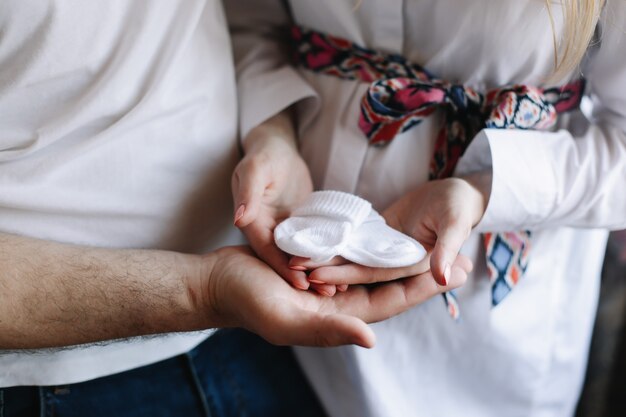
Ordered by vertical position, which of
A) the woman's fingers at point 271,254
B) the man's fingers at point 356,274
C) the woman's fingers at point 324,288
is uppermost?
the woman's fingers at point 271,254

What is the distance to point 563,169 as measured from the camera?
76cm

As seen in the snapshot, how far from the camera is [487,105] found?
79 centimetres

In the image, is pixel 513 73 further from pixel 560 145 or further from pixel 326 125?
pixel 326 125

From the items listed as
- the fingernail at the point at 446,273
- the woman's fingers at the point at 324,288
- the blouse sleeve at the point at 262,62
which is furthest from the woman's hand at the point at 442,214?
the blouse sleeve at the point at 262,62

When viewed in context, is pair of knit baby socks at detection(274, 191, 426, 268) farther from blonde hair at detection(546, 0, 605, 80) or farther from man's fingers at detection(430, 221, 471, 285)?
blonde hair at detection(546, 0, 605, 80)

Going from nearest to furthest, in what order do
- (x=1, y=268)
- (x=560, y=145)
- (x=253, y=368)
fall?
(x=1, y=268) → (x=560, y=145) → (x=253, y=368)

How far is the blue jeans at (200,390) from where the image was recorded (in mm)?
782

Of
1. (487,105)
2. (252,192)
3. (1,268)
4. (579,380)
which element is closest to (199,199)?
(252,192)

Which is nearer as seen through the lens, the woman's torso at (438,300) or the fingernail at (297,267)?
the fingernail at (297,267)

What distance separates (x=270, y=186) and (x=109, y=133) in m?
0.21

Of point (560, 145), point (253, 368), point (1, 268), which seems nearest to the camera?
point (1, 268)

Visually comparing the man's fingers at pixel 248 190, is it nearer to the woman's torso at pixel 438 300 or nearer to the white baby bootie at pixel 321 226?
the white baby bootie at pixel 321 226

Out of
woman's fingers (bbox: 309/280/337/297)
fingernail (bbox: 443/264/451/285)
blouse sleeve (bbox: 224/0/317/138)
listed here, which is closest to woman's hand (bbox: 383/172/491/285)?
fingernail (bbox: 443/264/451/285)

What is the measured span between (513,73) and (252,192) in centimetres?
38
